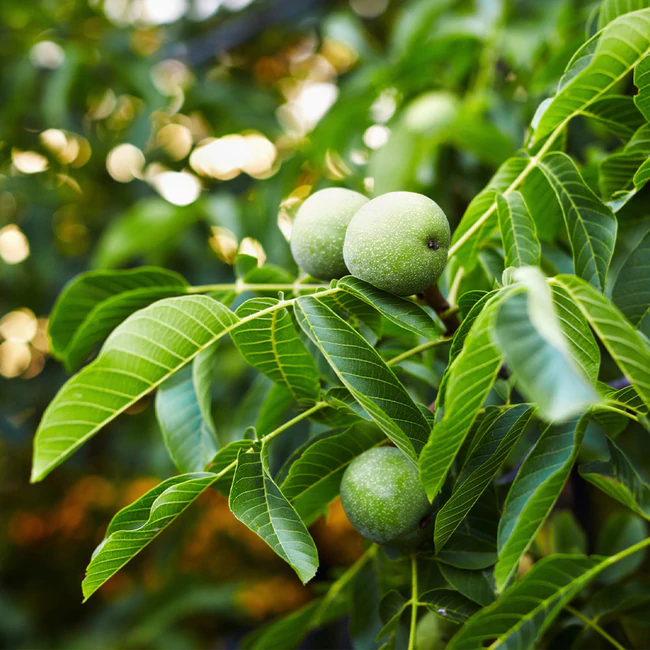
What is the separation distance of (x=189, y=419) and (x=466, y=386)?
0.41 m

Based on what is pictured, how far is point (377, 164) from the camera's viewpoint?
1.30 m

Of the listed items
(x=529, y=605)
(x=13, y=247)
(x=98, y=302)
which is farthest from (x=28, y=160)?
(x=529, y=605)

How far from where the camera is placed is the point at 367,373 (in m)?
0.61

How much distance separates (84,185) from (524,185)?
2.16 meters

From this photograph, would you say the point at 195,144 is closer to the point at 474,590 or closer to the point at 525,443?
the point at 525,443

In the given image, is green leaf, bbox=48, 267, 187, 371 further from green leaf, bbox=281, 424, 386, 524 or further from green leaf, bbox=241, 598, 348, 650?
green leaf, bbox=241, 598, 348, 650

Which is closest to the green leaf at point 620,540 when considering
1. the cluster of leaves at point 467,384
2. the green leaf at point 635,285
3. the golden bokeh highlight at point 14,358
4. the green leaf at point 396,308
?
the cluster of leaves at point 467,384

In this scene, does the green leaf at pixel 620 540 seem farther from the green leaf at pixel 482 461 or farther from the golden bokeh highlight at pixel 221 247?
the golden bokeh highlight at pixel 221 247

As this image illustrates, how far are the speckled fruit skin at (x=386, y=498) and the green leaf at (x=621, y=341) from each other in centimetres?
28

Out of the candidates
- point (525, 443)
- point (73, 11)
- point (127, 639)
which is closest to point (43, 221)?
point (73, 11)

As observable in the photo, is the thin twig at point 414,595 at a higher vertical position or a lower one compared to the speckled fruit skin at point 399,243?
lower

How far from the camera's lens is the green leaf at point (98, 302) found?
0.87m

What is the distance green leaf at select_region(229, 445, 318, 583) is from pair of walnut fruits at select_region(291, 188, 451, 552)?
104 mm

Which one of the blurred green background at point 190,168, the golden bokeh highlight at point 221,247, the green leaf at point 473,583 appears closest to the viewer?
the green leaf at point 473,583
